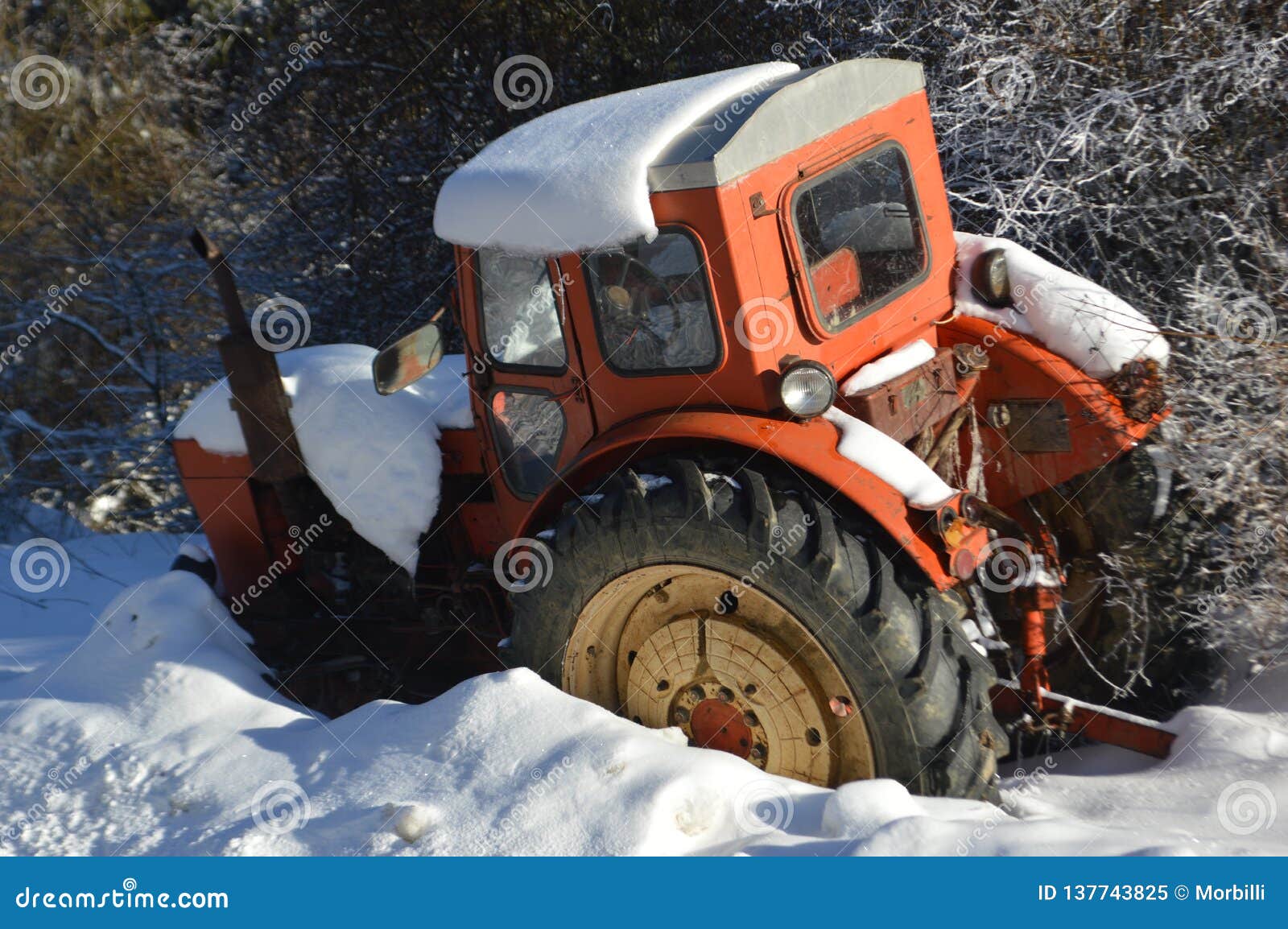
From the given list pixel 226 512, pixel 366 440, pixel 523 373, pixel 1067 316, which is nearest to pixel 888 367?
pixel 1067 316

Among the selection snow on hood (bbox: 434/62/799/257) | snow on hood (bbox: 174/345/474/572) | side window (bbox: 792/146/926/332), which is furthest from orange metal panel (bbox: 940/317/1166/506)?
snow on hood (bbox: 174/345/474/572)

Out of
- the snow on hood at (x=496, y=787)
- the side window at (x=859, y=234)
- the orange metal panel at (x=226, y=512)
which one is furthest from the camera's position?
the orange metal panel at (x=226, y=512)

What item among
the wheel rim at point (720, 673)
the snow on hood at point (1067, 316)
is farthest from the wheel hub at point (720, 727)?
the snow on hood at point (1067, 316)

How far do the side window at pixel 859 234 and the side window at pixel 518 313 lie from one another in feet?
2.63

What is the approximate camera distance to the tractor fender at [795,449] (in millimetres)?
3127

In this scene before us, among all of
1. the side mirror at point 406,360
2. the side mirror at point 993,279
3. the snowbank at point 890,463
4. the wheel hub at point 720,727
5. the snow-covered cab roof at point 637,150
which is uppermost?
the snow-covered cab roof at point 637,150

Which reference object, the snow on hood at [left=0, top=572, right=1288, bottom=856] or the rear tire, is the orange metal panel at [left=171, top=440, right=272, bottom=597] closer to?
the snow on hood at [left=0, top=572, right=1288, bottom=856]

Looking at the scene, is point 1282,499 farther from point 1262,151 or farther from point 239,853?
point 239,853

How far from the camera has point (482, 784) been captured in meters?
3.08

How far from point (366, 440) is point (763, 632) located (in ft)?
5.81

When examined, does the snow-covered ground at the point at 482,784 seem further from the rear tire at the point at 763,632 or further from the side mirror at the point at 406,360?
the side mirror at the point at 406,360

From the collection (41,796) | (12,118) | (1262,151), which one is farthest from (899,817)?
(12,118)

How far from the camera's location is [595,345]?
3.56m

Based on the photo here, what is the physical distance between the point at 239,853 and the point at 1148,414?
115 inches
